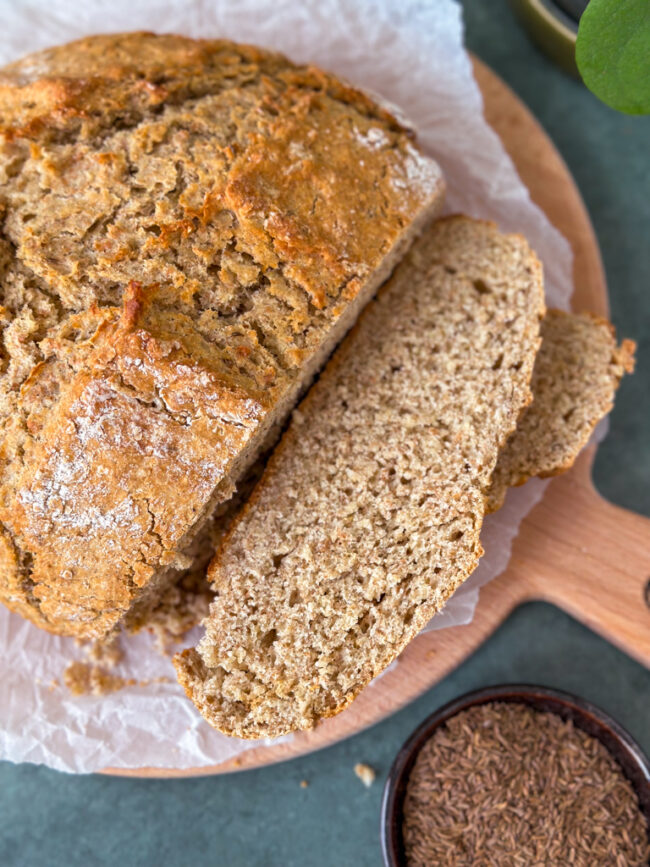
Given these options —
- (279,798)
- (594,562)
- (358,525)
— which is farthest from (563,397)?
→ (279,798)

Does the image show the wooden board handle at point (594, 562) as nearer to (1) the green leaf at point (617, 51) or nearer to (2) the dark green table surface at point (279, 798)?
(2) the dark green table surface at point (279, 798)

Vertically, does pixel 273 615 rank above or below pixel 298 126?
below

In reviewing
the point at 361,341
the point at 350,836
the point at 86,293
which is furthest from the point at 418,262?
the point at 350,836

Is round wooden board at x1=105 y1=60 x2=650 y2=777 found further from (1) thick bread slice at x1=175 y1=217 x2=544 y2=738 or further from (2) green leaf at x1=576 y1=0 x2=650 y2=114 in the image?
(2) green leaf at x1=576 y1=0 x2=650 y2=114

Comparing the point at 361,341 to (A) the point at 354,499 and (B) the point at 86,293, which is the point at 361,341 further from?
(B) the point at 86,293

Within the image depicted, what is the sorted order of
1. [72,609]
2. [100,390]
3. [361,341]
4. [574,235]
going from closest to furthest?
1. [100,390]
2. [72,609]
3. [361,341]
4. [574,235]

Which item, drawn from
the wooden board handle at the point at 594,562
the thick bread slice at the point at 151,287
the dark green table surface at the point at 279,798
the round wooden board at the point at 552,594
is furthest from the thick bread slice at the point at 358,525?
the dark green table surface at the point at 279,798
